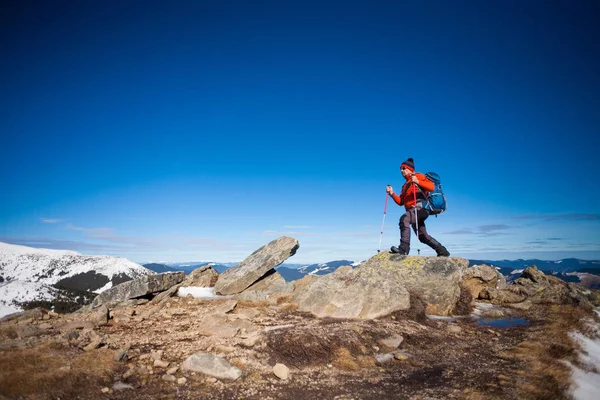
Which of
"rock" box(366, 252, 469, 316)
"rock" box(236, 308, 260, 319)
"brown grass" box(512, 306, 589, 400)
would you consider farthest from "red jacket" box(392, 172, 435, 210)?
"rock" box(236, 308, 260, 319)

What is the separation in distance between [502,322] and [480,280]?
17.5 feet

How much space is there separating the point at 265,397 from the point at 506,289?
15.6m

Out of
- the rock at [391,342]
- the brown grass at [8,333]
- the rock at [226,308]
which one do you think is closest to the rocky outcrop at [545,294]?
the rock at [391,342]

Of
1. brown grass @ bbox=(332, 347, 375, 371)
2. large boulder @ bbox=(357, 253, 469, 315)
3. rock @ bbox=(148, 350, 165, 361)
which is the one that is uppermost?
large boulder @ bbox=(357, 253, 469, 315)

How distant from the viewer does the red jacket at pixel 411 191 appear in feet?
47.5

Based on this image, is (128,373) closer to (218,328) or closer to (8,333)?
(218,328)

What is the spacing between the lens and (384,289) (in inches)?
456

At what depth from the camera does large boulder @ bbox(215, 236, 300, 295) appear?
683 inches

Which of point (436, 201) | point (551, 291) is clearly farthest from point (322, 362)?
point (551, 291)

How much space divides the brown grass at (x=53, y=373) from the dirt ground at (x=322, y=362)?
0.02 m

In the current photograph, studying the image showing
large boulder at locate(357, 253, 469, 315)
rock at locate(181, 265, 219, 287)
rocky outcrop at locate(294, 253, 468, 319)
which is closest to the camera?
rocky outcrop at locate(294, 253, 468, 319)

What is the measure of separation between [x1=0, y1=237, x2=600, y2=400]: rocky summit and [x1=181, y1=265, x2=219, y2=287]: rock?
11.8ft

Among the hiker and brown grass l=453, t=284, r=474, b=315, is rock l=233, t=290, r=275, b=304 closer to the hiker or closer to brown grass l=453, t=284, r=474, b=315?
the hiker

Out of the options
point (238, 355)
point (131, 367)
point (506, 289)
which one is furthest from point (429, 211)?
point (131, 367)
